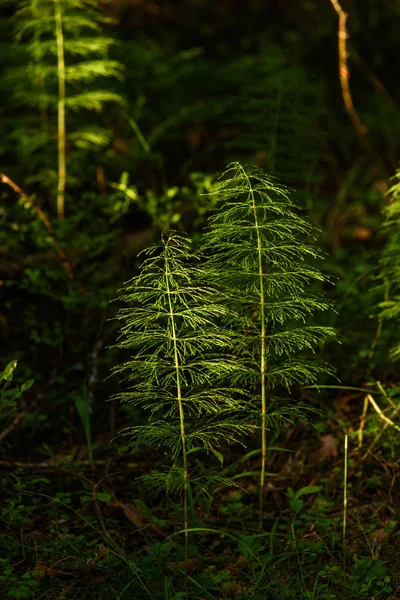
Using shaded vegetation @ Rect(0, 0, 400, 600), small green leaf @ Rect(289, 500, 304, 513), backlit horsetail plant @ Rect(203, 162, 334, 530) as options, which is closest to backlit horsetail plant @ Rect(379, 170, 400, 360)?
shaded vegetation @ Rect(0, 0, 400, 600)

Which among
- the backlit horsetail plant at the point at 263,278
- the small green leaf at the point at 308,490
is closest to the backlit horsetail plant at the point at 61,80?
the backlit horsetail plant at the point at 263,278

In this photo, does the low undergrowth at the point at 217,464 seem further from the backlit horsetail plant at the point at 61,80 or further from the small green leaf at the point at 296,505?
the backlit horsetail plant at the point at 61,80

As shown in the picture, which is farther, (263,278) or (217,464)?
(217,464)

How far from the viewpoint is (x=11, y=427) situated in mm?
3523

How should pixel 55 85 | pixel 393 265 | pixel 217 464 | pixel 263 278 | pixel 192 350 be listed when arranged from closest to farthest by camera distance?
pixel 192 350, pixel 263 278, pixel 217 464, pixel 393 265, pixel 55 85

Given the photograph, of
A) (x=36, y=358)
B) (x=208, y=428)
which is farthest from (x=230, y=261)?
(x=36, y=358)

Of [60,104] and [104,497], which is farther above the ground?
[60,104]

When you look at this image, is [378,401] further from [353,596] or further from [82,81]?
[82,81]

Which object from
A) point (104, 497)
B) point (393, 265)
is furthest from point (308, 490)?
point (393, 265)

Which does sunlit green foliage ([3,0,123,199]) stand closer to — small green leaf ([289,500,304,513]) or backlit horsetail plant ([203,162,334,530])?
backlit horsetail plant ([203,162,334,530])

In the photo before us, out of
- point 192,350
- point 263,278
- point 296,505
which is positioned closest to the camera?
point 192,350

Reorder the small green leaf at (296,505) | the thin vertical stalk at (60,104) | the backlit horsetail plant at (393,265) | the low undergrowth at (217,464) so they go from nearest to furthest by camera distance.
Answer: the low undergrowth at (217,464), the small green leaf at (296,505), the backlit horsetail plant at (393,265), the thin vertical stalk at (60,104)

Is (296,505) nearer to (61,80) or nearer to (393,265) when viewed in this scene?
(393,265)

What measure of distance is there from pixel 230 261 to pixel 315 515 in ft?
3.84
